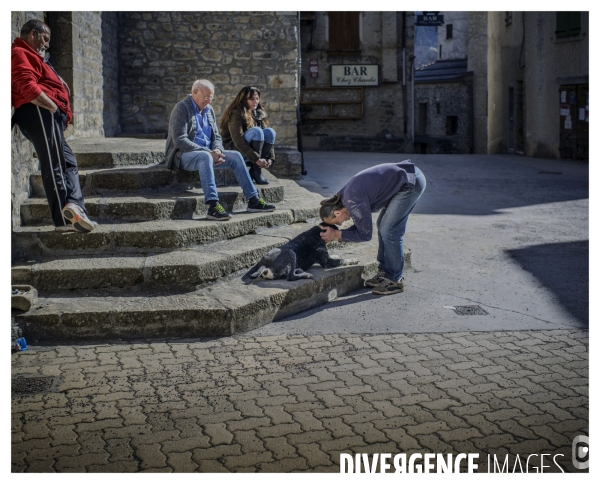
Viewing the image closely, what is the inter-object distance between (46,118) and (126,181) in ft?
5.00

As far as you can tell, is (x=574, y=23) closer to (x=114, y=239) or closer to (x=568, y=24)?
(x=568, y=24)

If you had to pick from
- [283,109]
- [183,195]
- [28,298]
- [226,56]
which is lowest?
[28,298]

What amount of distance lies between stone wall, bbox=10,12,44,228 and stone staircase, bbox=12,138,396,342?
0.38 feet

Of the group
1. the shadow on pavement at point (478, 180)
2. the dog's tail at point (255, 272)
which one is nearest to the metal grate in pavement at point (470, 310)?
the dog's tail at point (255, 272)

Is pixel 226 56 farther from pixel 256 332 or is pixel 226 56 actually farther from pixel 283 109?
pixel 256 332

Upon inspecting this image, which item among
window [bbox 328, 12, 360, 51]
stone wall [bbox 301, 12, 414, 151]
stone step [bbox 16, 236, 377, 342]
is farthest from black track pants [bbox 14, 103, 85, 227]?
window [bbox 328, 12, 360, 51]

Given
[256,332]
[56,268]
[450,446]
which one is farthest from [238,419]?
[56,268]

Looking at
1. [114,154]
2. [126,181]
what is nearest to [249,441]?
[126,181]

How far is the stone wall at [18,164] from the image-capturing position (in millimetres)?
6742

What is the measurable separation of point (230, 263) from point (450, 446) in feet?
10.3

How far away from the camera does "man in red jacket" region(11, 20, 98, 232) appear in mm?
6078

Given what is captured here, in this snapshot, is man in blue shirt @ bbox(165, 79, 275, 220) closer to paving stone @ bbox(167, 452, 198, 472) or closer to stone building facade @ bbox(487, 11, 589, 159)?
paving stone @ bbox(167, 452, 198, 472)

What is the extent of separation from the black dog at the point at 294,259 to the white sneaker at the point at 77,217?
1426mm

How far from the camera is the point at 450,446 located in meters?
3.71
